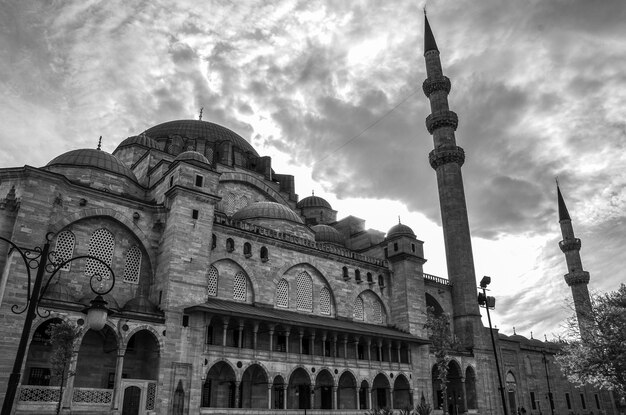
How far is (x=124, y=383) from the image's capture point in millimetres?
19016

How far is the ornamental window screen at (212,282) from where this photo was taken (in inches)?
960

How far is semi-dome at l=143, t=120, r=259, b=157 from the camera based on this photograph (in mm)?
38031

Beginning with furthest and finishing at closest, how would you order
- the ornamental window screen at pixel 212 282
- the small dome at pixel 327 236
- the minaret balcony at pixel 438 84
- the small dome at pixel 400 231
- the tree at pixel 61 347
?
the minaret balcony at pixel 438 84
the small dome at pixel 327 236
the small dome at pixel 400 231
the ornamental window screen at pixel 212 282
the tree at pixel 61 347

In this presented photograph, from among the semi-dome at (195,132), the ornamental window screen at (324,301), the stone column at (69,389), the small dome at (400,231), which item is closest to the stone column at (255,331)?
the ornamental window screen at (324,301)

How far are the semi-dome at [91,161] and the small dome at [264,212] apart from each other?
722cm

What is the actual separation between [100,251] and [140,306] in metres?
3.28

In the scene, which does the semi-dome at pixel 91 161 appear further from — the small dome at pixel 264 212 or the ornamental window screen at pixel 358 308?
the ornamental window screen at pixel 358 308

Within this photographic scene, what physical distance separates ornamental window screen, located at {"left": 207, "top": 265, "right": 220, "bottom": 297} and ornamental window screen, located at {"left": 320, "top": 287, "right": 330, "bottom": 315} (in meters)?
7.16

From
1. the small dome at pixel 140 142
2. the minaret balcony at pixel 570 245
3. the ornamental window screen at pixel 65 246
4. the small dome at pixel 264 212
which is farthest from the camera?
the minaret balcony at pixel 570 245

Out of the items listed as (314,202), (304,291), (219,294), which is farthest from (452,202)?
(219,294)

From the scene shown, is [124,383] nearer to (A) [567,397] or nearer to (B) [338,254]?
(B) [338,254]

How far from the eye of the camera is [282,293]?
27.6 m

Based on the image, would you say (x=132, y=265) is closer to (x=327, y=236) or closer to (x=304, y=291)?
(x=304, y=291)

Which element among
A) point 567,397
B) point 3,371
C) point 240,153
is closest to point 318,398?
point 3,371
